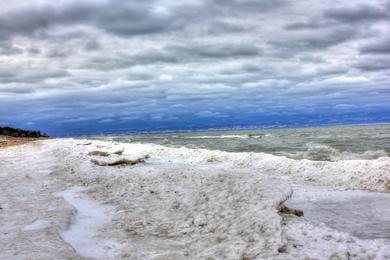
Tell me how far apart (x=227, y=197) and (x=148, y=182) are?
413cm

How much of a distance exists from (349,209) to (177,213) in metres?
4.19

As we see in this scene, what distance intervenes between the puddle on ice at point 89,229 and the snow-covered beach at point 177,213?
0.8 inches

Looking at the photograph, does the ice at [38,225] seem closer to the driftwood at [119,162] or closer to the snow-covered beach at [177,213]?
the snow-covered beach at [177,213]

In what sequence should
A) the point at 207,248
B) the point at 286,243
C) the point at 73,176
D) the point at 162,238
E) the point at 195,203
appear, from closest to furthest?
the point at 286,243, the point at 207,248, the point at 162,238, the point at 195,203, the point at 73,176

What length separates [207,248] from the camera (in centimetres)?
715

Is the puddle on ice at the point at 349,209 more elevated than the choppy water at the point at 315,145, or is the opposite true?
the choppy water at the point at 315,145

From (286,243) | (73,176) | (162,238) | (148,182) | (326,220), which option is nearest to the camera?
(286,243)

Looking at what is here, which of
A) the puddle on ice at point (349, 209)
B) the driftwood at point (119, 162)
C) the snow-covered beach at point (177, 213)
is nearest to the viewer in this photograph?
the snow-covered beach at point (177, 213)

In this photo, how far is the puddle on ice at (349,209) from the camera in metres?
8.15

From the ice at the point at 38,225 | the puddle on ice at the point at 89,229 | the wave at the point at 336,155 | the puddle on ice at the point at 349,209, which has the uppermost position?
the wave at the point at 336,155

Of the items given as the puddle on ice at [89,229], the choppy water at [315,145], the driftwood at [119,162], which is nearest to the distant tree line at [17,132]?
the choppy water at [315,145]

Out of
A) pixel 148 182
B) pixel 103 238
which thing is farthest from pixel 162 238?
pixel 148 182

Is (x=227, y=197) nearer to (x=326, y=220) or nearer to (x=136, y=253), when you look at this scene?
(x=326, y=220)

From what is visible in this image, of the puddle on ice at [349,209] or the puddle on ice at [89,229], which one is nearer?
the puddle on ice at [89,229]
